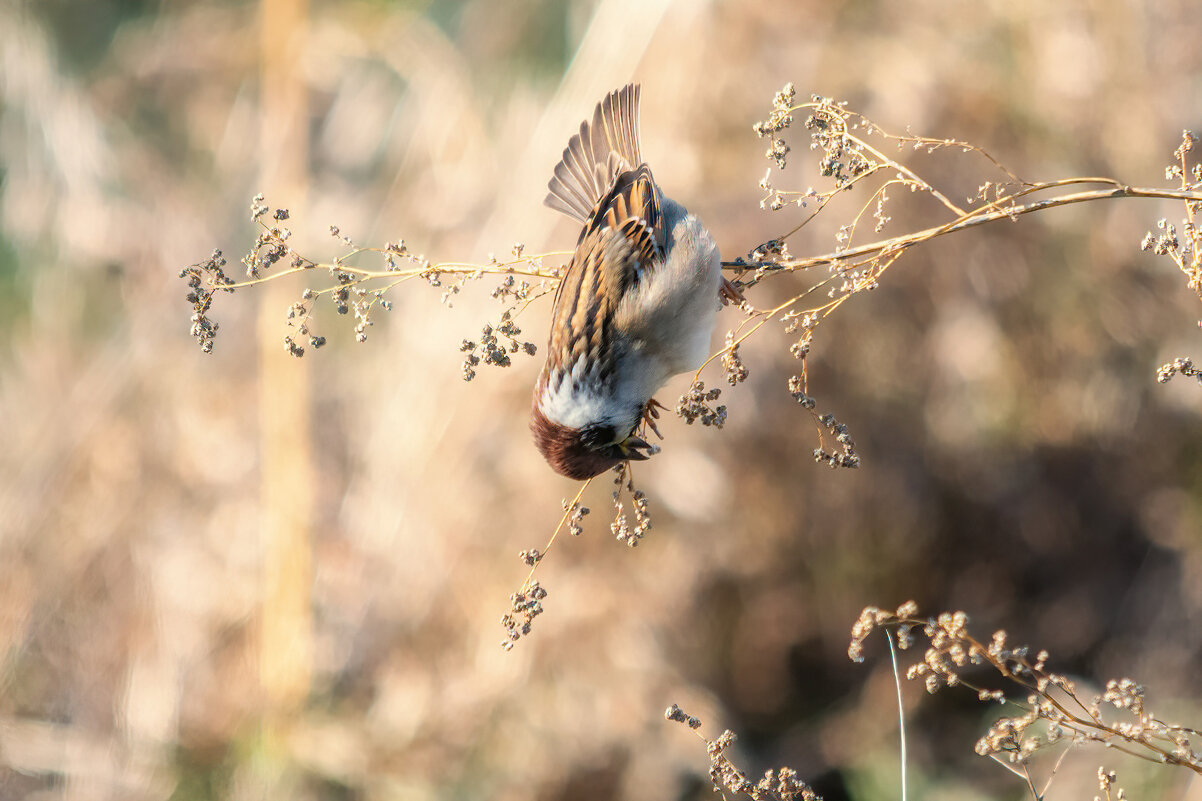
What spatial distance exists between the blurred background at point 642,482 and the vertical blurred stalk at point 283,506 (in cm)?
1

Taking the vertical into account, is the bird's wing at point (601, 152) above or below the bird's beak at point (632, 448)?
above

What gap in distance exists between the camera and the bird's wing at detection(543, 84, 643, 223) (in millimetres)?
2939

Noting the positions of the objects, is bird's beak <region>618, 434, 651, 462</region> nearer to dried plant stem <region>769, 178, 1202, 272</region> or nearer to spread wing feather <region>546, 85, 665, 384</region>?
spread wing feather <region>546, 85, 665, 384</region>

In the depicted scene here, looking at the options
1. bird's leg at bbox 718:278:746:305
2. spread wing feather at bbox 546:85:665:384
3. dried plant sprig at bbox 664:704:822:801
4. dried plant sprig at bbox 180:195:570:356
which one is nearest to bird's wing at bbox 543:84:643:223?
spread wing feather at bbox 546:85:665:384

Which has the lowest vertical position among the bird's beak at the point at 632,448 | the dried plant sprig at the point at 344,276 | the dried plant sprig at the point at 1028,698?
the dried plant sprig at the point at 1028,698

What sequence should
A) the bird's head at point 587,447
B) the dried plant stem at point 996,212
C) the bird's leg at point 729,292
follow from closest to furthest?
the dried plant stem at point 996,212
the bird's head at point 587,447
the bird's leg at point 729,292

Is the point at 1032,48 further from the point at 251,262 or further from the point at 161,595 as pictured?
the point at 161,595

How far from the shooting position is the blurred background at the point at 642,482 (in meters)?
4.59

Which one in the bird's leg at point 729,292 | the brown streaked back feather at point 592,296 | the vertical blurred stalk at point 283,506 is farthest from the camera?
the vertical blurred stalk at point 283,506

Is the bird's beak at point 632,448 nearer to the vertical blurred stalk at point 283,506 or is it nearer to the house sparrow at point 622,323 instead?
the house sparrow at point 622,323

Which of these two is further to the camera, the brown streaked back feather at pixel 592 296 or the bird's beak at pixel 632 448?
the brown streaked back feather at pixel 592 296

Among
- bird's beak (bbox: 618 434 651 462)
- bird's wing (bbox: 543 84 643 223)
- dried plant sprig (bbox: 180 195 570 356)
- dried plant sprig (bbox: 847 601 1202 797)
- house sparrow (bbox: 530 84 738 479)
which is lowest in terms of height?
dried plant sprig (bbox: 847 601 1202 797)

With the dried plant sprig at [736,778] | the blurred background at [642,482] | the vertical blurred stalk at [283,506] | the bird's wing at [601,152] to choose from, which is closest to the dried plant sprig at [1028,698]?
the dried plant sprig at [736,778]

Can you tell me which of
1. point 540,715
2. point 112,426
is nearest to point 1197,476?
point 540,715
